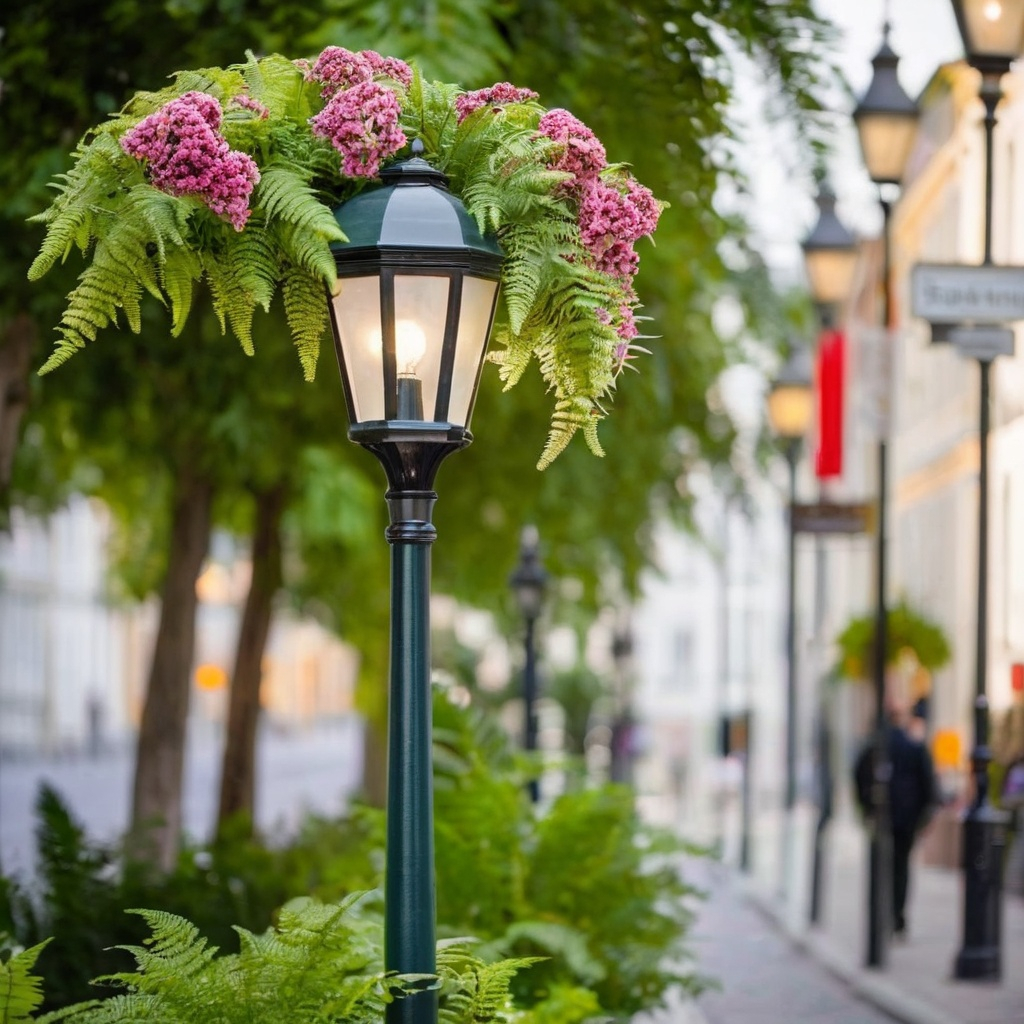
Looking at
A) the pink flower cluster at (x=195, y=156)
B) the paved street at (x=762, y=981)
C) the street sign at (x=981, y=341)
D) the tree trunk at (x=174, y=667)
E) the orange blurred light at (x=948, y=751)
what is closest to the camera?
the pink flower cluster at (x=195, y=156)

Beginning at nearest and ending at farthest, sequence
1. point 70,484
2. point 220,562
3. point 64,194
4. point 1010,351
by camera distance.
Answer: point 64,194, point 1010,351, point 70,484, point 220,562

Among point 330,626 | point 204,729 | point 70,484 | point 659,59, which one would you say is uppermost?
point 659,59

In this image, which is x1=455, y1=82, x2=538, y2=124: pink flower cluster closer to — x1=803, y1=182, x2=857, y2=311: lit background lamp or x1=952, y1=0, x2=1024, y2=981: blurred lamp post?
x1=952, y1=0, x2=1024, y2=981: blurred lamp post

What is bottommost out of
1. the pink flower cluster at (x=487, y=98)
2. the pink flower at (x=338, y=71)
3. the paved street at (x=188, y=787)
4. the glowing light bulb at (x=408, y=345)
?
the paved street at (x=188, y=787)

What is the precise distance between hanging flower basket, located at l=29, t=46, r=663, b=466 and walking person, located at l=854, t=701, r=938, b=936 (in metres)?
11.9

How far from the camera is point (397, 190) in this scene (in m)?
5.40

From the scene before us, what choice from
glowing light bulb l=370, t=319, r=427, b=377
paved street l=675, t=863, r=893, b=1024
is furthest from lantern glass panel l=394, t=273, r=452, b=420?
paved street l=675, t=863, r=893, b=1024

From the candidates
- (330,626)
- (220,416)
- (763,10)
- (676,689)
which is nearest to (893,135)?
(220,416)

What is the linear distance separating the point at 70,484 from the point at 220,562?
30.9 feet

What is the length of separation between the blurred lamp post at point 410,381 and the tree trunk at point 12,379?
552 cm

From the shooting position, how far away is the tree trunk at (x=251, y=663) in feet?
61.5

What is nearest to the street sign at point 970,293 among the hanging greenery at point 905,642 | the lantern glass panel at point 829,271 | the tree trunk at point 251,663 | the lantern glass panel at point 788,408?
the lantern glass panel at point 829,271

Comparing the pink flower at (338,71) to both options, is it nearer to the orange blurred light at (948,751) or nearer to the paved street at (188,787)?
the paved street at (188,787)

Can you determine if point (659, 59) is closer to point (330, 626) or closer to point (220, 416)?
point (220, 416)
